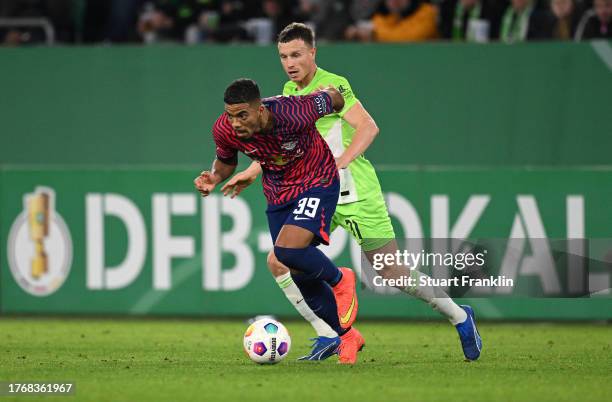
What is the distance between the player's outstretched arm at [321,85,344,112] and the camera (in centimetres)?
880

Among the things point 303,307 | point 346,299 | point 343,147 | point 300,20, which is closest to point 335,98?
point 343,147

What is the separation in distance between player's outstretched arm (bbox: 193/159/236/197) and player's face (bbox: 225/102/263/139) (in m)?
0.51

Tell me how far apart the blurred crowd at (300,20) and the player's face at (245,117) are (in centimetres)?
673

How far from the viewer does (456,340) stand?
37.0 ft

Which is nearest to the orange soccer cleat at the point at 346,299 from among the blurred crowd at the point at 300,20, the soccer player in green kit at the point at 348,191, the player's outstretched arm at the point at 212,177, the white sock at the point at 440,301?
the soccer player in green kit at the point at 348,191

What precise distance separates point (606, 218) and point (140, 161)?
5824 mm

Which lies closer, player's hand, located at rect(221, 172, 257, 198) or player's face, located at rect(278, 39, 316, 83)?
player's hand, located at rect(221, 172, 257, 198)

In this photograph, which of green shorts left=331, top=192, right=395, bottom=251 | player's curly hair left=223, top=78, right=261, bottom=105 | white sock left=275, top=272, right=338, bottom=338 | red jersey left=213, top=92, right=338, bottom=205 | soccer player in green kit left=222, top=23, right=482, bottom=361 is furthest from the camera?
green shorts left=331, top=192, right=395, bottom=251

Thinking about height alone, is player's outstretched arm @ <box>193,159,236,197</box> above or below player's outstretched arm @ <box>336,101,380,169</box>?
below

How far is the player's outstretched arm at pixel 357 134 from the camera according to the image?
8970 mm

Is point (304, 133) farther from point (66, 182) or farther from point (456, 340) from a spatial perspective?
point (66, 182)

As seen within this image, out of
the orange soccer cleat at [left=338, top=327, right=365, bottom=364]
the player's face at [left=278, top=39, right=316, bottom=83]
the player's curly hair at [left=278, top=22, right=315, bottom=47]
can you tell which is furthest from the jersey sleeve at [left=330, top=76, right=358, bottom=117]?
the orange soccer cleat at [left=338, top=327, right=365, bottom=364]

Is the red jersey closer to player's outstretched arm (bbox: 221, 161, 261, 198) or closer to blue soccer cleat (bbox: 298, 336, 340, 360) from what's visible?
player's outstretched arm (bbox: 221, 161, 261, 198)

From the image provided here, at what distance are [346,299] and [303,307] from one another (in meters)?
0.39
